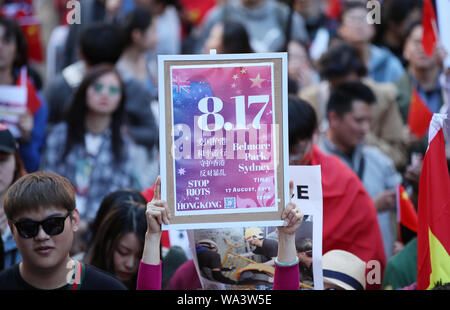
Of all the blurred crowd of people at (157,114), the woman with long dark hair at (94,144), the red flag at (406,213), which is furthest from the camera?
the woman with long dark hair at (94,144)

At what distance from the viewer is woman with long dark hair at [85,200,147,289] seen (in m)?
4.44

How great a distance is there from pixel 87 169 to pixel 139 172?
0.53 m

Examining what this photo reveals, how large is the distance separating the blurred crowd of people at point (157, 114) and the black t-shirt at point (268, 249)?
0.65 metres

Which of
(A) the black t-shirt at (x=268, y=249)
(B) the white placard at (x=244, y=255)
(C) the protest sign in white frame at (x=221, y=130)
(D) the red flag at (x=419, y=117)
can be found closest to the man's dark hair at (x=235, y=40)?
(D) the red flag at (x=419, y=117)

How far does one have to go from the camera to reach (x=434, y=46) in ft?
20.9

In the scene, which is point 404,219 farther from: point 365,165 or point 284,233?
point 284,233

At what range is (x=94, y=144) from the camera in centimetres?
632

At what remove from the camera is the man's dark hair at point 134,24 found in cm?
812

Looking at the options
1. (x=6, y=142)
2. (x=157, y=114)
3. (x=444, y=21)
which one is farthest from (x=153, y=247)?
(x=157, y=114)

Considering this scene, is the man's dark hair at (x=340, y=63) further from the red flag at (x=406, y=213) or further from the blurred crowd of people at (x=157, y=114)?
the red flag at (x=406, y=213)

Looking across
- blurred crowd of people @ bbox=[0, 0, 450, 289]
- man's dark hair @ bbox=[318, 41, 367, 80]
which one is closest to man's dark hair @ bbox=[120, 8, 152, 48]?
blurred crowd of people @ bbox=[0, 0, 450, 289]

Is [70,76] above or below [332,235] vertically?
above

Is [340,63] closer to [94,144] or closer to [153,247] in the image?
[94,144]

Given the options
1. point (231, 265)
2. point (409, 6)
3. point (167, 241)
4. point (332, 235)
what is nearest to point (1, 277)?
point (231, 265)
